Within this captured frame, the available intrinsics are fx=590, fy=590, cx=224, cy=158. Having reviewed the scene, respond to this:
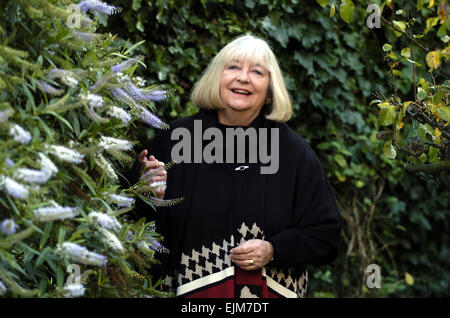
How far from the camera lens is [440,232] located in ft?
18.4

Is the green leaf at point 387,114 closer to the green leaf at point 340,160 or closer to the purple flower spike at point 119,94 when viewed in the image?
the purple flower spike at point 119,94

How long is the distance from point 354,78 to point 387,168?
2.83ft

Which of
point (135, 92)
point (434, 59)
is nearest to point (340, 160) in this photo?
point (434, 59)

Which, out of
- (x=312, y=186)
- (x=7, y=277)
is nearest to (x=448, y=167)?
(x=312, y=186)

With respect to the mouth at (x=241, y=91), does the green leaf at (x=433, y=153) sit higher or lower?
lower

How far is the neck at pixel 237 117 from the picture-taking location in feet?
9.11

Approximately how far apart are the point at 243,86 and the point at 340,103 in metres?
2.05

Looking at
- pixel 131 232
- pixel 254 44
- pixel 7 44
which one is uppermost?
pixel 254 44

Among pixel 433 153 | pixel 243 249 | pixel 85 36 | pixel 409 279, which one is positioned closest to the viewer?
pixel 85 36

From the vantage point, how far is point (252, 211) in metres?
2.59

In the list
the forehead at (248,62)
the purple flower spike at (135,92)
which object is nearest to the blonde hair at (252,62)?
the forehead at (248,62)

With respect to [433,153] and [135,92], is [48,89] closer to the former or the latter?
[135,92]

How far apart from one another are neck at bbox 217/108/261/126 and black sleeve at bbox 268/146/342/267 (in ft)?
1.01

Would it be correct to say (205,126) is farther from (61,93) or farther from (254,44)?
(61,93)
